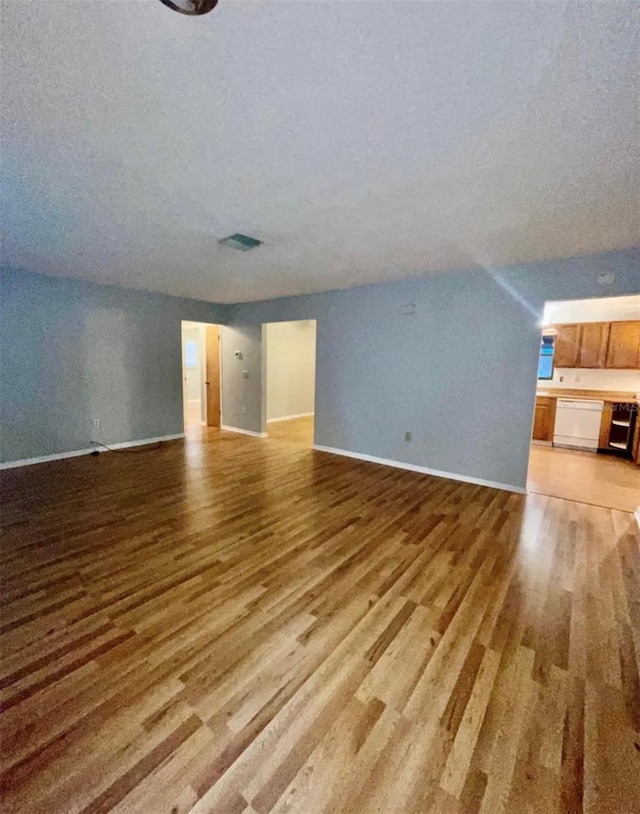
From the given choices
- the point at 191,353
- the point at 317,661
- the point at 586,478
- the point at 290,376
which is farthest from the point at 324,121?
the point at 191,353

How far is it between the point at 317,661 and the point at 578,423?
240 inches

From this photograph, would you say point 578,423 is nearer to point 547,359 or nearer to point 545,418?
point 545,418

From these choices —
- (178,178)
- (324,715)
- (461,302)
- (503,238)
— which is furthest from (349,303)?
(324,715)

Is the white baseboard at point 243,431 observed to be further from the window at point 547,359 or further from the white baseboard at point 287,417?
the window at point 547,359

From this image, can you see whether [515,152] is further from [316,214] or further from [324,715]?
[324,715]

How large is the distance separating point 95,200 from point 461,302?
373 cm

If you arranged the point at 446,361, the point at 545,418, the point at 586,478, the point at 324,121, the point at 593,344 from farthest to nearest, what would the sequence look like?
the point at 545,418, the point at 593,344, the point at 586,478, the point at 446,361, the point at 324,121

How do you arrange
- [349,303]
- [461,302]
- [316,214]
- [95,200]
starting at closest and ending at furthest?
[95,200] < [316,214] < [461,302] < [349,303]

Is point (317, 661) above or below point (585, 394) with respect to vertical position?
below

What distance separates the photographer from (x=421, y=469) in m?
4.60

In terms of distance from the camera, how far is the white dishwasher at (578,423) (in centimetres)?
564

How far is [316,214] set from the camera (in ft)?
8.38

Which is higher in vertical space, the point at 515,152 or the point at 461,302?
the point at 515,152

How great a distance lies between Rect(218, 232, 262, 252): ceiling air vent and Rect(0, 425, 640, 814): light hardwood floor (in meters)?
2.51
